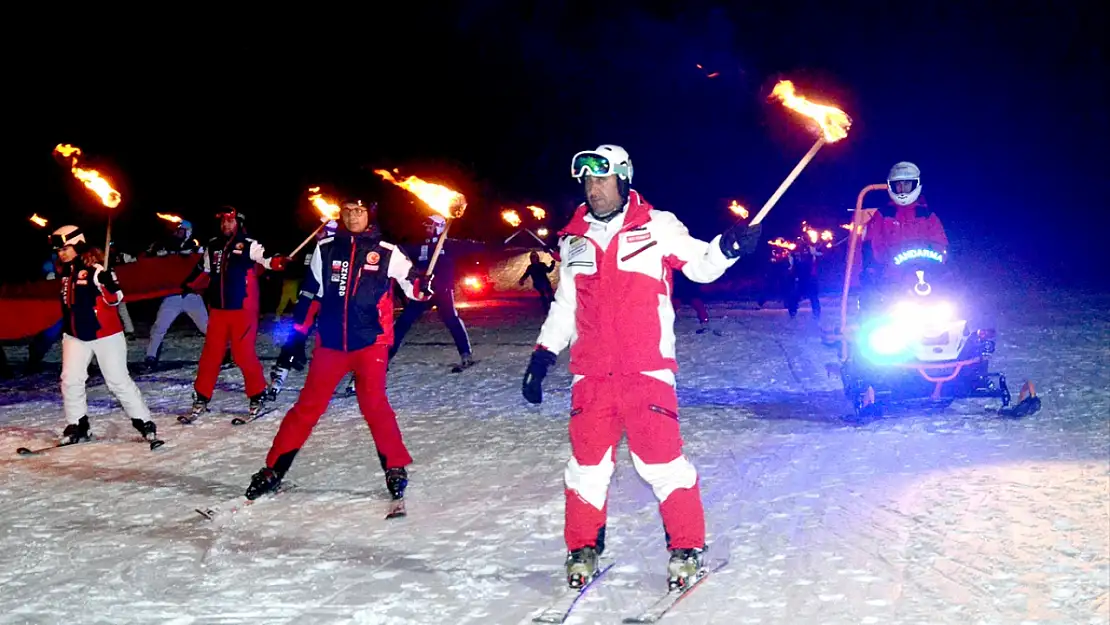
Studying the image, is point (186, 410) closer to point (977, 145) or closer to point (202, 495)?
point (202, 495)

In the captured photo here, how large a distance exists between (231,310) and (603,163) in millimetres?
6227

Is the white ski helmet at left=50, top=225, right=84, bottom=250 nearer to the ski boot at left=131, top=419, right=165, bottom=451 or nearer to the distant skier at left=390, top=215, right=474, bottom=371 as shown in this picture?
the ski boot at left=131, top=419, right=165, bottom=451

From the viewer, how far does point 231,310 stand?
1016 cm

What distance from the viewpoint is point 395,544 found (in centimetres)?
585

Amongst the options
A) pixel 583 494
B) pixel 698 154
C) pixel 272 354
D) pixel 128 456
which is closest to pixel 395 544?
pixel 583 494

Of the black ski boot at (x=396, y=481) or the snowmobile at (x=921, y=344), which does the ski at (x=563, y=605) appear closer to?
the black ski boot at (x=396, y=481)

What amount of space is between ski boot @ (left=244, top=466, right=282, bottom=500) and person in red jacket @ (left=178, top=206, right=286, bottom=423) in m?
3.36

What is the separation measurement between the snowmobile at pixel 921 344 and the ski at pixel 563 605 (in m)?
4.92

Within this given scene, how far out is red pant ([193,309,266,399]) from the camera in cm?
1012

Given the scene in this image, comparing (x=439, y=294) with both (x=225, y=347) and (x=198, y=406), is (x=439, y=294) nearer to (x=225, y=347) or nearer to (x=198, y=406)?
(x=225, y=347)

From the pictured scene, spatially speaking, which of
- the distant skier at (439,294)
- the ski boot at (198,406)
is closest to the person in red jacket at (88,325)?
the ski boot at (198,406)

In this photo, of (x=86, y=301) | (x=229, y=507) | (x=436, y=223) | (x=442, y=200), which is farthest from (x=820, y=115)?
(x=436, y=223)

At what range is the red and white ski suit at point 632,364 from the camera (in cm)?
486

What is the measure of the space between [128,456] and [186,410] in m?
2.34
